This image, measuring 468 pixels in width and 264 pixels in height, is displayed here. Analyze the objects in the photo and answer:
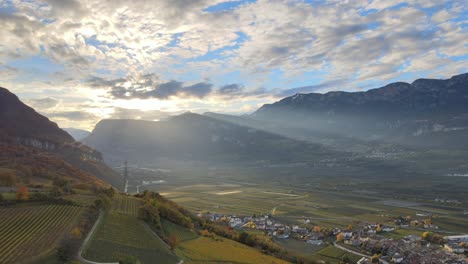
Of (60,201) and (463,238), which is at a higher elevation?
(60,201)

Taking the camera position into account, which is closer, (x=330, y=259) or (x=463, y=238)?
(x=330, y=259)

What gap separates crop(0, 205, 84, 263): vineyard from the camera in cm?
4035

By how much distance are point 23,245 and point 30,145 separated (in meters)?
117

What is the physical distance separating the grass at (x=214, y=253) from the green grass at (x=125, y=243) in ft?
11.7

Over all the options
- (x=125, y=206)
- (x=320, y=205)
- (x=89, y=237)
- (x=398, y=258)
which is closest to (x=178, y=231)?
(x=125, y=206)

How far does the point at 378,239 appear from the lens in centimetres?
8925

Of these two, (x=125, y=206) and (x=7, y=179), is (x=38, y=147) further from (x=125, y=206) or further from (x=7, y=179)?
(x=125, y=206)

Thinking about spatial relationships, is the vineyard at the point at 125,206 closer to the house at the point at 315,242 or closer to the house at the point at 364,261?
the house at the point at 315,242

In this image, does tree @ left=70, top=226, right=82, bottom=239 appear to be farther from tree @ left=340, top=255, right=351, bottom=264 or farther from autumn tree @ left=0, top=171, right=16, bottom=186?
tree @ left=340, top=255, right=351, bottom=264

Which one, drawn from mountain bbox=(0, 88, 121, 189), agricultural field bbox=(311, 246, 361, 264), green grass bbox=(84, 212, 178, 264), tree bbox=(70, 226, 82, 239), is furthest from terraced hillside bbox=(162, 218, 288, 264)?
mountain bbox=(0, 88, 121, 189)

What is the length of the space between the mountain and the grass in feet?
204

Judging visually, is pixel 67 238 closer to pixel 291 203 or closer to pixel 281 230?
pixel 281 230

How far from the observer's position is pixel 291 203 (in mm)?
149750

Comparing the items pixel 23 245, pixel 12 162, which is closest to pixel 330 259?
pixel 23 245
